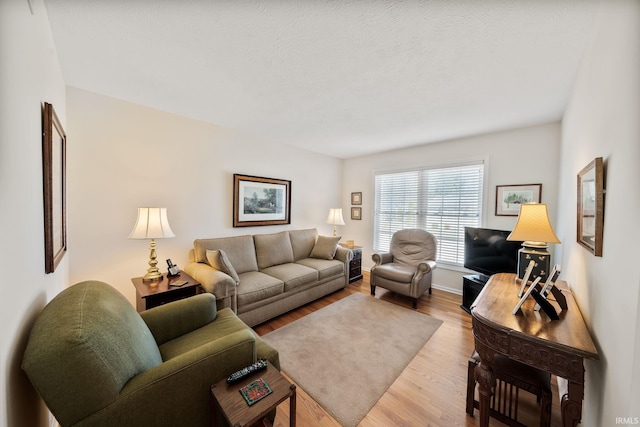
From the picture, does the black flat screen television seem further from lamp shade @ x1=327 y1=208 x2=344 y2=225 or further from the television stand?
lamp shade @ x1=327 y1=208 x2=344 y2=225

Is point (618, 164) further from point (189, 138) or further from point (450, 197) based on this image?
point (189, 138)

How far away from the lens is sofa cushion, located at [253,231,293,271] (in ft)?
10.8

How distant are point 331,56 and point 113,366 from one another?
2.06m

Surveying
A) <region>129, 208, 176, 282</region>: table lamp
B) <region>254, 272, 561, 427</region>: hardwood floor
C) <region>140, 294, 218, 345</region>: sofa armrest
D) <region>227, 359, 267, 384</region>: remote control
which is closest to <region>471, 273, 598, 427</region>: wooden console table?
<region>254, 272, 561, 427</region>: hardwood floor

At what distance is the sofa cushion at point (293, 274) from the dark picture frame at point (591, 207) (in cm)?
251

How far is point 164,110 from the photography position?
258 centimetres

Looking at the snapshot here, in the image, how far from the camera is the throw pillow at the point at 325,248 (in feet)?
12.2

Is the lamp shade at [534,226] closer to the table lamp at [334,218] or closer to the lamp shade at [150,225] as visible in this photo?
the table lamp at [334,218]

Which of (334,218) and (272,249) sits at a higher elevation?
(334,218)

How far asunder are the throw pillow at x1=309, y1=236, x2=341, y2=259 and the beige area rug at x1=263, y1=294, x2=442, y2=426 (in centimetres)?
86

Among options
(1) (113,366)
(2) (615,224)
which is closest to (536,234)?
(2) (615,224)

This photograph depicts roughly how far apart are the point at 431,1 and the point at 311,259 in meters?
3.28

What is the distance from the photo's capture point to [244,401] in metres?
1.03

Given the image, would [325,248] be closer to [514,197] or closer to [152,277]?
[152,277]
